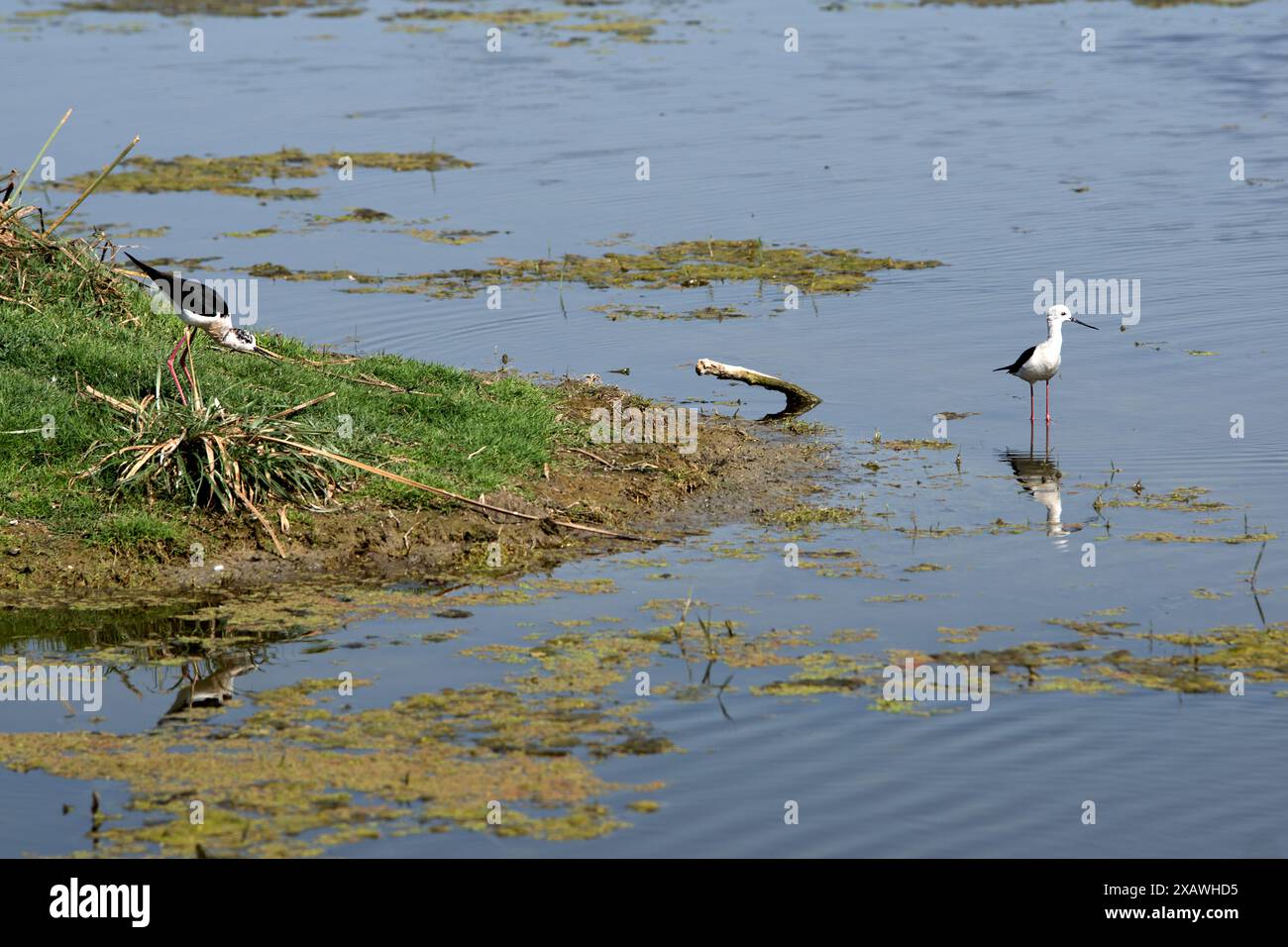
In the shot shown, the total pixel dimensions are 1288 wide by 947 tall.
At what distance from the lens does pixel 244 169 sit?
24.2 meters

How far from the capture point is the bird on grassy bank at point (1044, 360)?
13.8 metres

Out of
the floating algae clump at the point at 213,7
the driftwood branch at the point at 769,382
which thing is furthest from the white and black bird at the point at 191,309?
the floating algae clump at the point at 213,7

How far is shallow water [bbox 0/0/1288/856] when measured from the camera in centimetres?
780

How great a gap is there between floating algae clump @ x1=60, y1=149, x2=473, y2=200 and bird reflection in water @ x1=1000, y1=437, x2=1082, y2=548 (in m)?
12.6

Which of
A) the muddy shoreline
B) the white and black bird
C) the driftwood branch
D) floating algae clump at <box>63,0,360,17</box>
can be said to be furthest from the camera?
floating algae clump at <box>63,0,360,17</box>

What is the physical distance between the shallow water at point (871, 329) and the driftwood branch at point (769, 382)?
0.18 m

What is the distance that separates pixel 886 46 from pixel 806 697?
29193mm

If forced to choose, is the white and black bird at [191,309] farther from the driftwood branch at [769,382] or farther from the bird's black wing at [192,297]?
the driftwood branch at [769,382]

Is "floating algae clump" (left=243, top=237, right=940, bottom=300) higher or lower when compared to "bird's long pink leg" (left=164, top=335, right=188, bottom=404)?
higher

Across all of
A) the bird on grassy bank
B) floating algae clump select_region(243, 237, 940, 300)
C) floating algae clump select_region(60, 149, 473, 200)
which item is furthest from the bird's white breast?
floating algae clump select_region(60, 149, 473, 200)

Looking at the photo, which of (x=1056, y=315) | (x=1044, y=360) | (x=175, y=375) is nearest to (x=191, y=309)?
(x=175, y=375)

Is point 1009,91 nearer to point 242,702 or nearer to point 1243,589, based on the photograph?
point 1243,589

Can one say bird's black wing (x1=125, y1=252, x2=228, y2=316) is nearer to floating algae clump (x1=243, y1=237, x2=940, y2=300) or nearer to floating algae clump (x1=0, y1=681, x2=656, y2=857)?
→ floating algae clump (x1=0, y1=681, x2=656, y2=857)
